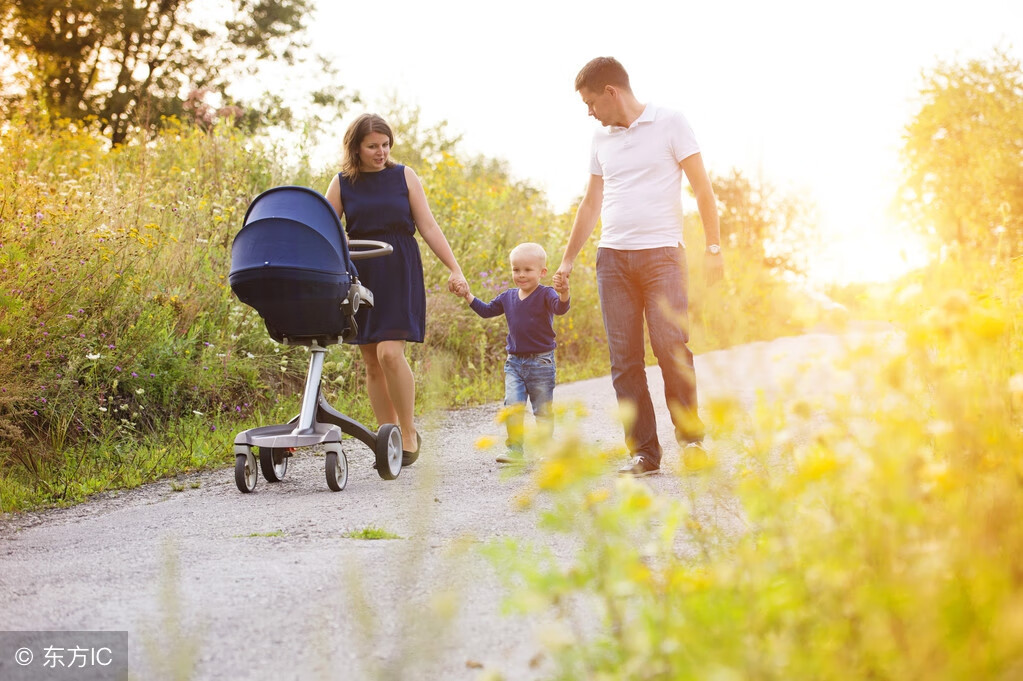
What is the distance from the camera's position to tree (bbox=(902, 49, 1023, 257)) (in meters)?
15.6

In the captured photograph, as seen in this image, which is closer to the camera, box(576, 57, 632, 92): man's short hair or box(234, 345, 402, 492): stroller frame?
box(576, 57, 632, 92): man's short hair

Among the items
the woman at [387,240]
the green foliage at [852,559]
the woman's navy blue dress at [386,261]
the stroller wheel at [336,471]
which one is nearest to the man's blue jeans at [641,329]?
the woman at [387,240]

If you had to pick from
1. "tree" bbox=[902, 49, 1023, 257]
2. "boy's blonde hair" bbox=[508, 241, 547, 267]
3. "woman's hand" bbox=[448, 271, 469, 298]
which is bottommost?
"woman's hand" bbox=[448, 271, 469, 298]

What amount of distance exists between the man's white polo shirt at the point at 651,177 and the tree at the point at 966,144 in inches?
465

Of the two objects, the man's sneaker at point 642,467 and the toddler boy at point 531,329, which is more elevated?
the toddler boy at point 531,329

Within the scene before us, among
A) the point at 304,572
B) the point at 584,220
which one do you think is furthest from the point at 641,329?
the point at 304,572

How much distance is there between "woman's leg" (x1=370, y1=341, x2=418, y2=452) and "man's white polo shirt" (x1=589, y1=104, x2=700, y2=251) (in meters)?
1.40

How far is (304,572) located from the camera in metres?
2.91

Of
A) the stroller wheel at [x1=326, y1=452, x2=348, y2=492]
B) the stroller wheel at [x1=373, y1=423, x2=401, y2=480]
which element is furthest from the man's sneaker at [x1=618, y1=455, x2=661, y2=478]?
the stroller wheel at [x1=326, y1=452, x2=348, y2=492]

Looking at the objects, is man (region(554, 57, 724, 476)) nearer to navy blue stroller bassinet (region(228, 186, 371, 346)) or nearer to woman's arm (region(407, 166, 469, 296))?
woman's arm (region(407, 166, 469, 296))

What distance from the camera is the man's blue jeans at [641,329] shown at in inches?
184

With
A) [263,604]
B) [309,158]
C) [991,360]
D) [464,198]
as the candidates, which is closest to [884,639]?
[991,360]

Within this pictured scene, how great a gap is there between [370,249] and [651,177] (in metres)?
1.63

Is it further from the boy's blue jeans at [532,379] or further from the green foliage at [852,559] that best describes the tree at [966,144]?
the green foliage at [852,559]
